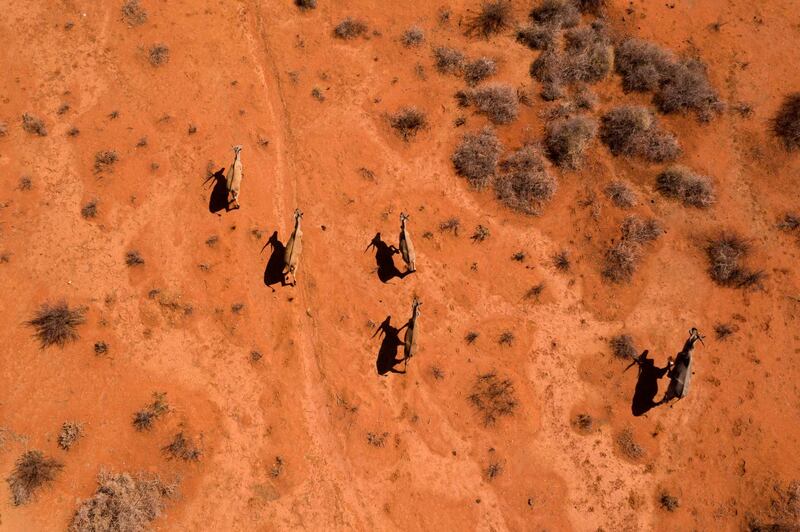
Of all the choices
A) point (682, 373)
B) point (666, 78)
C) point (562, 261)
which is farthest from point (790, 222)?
point (562, 261)

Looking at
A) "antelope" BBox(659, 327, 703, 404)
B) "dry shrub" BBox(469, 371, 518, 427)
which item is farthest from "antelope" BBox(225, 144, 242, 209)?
"antelope" BBox(659, 327, 703, 404)

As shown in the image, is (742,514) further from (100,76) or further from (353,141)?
(100,76)

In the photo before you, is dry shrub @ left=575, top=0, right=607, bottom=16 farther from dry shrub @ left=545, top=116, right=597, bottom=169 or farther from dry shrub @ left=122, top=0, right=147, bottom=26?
dry shrub @ left=122, top=0, right=147, bottom=26

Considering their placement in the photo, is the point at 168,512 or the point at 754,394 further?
the point at 754,394

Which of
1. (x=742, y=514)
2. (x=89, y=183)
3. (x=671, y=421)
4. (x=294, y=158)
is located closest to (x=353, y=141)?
(x=294, y=158)

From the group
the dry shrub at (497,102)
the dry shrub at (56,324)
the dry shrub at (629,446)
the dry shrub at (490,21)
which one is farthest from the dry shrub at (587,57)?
the dry shrub at (56,324)

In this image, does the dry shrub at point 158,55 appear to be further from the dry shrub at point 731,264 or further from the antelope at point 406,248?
the dry shrub at point 731,264

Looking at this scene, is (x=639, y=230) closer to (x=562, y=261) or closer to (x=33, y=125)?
(x=562, y=261)
